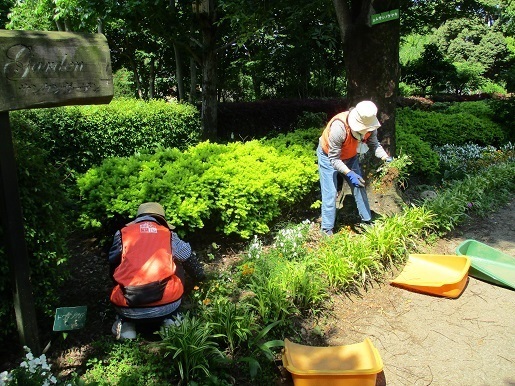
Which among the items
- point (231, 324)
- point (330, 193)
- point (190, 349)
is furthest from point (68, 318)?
point (330, 193)

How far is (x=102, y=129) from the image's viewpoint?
7.30m

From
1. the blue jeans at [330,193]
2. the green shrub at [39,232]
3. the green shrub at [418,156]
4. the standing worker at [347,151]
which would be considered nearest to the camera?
the green shrub at [39,232]

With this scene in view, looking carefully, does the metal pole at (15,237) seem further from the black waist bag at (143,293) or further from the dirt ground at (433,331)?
the dirt ground at (433,331)

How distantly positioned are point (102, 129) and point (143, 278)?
4.77 m

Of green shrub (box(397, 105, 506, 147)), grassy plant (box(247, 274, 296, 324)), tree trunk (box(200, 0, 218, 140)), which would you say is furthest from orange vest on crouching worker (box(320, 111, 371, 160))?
tree trunk (box(200, 0, 218, 140))

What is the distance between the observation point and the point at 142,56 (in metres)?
17.8

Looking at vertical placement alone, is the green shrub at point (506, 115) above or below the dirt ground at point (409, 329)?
above

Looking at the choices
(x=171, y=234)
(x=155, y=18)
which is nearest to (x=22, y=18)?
(x=155, y=18)

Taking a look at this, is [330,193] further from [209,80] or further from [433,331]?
[209,80]

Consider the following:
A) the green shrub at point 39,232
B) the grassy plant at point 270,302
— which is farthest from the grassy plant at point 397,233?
the green shrub at point 39,232

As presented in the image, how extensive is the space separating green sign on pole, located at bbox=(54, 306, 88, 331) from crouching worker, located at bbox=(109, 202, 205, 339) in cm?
26

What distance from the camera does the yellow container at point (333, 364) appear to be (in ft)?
9.02

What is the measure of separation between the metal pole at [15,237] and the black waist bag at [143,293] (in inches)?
23.1

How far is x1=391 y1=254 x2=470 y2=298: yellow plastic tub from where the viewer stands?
4172mm
